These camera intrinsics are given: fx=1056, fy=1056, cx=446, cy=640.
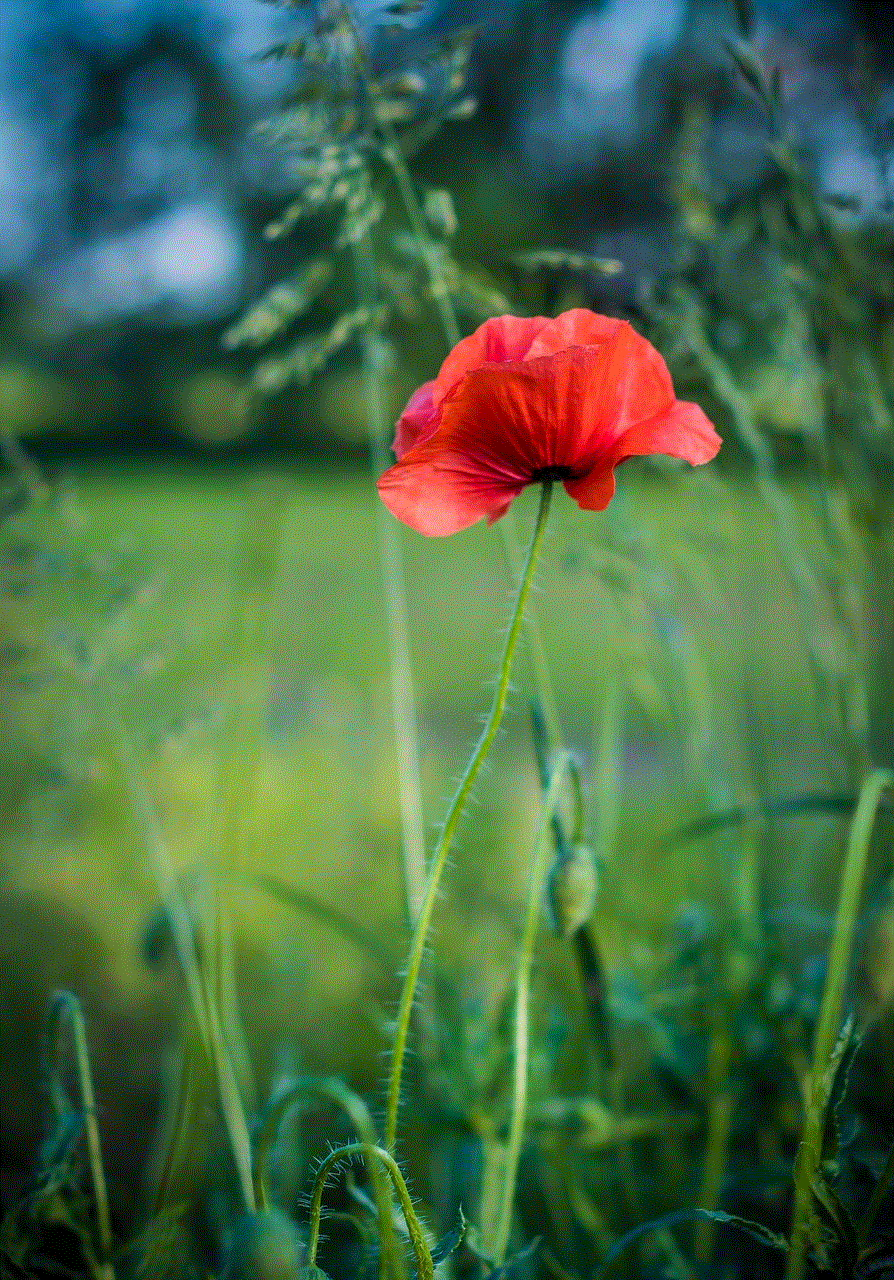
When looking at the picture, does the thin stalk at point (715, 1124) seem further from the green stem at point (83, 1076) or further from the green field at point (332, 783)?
the green stem at point (83, 1076)

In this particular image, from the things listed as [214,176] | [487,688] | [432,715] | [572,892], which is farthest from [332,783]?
[214,176]

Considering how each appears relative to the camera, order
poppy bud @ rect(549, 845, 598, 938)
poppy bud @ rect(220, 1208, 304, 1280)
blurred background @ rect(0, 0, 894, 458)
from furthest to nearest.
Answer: blurred background @ rect(0, 0, 894, 458)
poppy bud @ rect(549, 845, 598, 938)
poppy bud @ rect(220, 1208, 304, 1280)

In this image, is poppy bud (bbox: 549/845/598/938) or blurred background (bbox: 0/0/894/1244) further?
blurred background (bbox: 0/0/894/1244)

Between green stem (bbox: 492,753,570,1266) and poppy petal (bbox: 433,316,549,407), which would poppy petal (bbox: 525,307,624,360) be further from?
green stem (bbox: 492,753,570,1266)

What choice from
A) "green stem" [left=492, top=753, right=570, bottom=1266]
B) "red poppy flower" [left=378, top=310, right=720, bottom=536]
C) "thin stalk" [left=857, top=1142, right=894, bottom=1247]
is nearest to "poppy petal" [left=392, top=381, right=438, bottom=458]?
"red poppy flower" [left=378, top=310, right=720, bottom=536]

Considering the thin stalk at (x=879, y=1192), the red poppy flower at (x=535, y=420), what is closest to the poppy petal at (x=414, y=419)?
the red poppy flower at (x=535, y=420)

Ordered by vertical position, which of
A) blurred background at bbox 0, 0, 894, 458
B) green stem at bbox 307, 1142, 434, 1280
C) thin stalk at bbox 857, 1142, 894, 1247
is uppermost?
blurred background at bbox 0, 0, 894, 458

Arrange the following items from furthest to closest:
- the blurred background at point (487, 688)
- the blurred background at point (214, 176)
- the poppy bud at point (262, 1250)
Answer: the blurred background at point (214, 176) → the blurred background at point (487, 688) → the poppy bud at point (262, 1250)

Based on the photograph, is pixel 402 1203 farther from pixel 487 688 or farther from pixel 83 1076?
pixel 487 688
